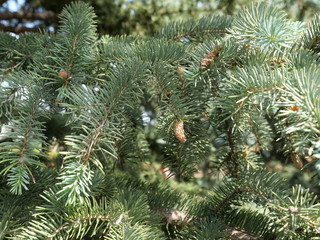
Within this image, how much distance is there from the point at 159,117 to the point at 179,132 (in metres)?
0.11

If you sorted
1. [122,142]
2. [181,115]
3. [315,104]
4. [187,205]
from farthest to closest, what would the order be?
[122,142] → [187,205] → [181,115] → [315,104]

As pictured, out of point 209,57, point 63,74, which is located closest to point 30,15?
point 63,74

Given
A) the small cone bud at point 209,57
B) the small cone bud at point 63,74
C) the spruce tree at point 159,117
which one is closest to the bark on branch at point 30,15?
the spruce tree at point 159,117

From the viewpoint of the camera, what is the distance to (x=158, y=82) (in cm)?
58

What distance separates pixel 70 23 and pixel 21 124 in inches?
9.0

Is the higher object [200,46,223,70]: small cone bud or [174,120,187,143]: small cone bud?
[200,46,223,70]: small cone bud

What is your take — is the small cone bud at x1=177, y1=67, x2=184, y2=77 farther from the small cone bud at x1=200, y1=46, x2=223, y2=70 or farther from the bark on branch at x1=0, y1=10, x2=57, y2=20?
the bark on branch at x1=0, y1=10, x2=57, y2=20

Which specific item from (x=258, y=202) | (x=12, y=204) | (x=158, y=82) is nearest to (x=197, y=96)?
(x=158, y=82)

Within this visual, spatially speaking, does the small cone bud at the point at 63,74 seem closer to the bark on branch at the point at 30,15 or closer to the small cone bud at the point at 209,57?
the small cone bud at the point at 209,57

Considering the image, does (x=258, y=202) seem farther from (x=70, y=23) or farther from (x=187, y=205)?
(x=70, y=23)

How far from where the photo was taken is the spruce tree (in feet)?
1.56

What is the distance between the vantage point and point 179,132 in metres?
0.52

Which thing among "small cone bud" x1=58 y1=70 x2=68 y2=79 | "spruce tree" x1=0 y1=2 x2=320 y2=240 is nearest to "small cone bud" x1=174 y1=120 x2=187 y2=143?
"spruce tree" x1=0 y1=2 x2=320 y2=240

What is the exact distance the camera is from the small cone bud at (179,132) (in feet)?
1.70
